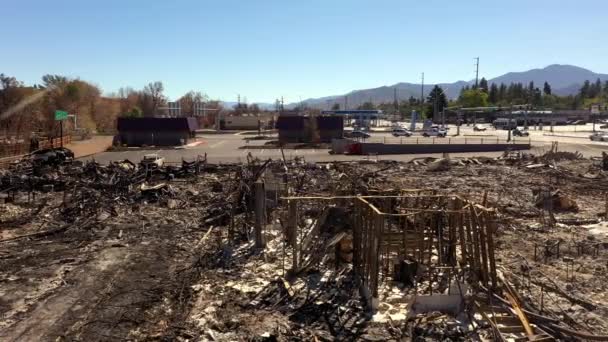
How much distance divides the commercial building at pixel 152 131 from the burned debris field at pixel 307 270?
37.5m

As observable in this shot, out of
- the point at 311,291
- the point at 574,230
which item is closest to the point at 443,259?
the point at 311,291

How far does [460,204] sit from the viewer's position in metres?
11.9

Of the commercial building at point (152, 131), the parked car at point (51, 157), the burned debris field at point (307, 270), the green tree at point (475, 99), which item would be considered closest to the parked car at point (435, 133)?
the commercial building at point (152, 131)

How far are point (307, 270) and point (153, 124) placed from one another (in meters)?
49.7

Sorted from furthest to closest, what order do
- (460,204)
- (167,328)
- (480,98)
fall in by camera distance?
(480,98) < (460,204) < (167,328)

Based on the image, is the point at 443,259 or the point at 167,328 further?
the point at 443,259

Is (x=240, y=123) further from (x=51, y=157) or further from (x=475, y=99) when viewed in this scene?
(x=475, y=99)

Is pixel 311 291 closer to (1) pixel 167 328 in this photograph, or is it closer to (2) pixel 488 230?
(1) pixel 167 328

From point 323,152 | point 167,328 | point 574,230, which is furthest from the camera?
point 323,152

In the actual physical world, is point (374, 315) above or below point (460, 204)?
below

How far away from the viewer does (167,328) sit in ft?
31.1

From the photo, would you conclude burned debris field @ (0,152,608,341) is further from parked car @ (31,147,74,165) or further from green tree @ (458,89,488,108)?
green tree @ (458,89,488,108)

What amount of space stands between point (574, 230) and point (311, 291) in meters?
10.8

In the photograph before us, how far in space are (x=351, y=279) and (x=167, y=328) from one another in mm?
4170
